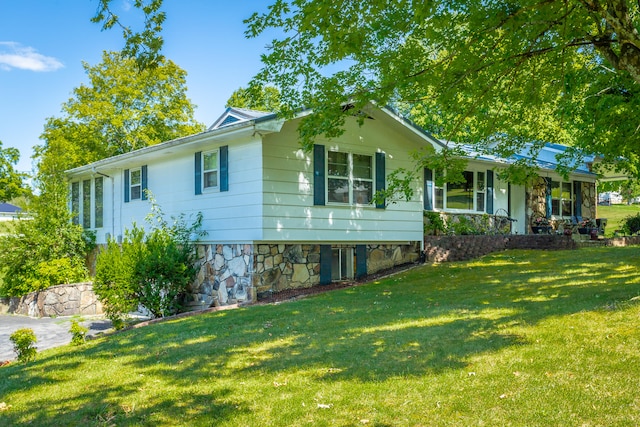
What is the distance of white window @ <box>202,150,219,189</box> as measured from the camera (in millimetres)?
14507

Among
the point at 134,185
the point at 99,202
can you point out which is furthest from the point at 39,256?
the point at 134,185

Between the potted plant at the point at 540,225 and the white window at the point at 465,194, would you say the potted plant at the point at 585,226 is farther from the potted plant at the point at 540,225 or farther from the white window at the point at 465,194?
the white window at the point at 465,194

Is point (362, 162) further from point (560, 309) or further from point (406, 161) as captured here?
point (560, 309)

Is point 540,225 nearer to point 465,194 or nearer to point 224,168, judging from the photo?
point 465,194

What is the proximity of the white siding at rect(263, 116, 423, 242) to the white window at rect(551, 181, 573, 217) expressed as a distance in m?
9.01

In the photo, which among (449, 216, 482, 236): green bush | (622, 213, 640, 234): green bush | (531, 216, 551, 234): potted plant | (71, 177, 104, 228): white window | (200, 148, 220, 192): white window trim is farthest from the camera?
(622, 213, 640, 234): green bush

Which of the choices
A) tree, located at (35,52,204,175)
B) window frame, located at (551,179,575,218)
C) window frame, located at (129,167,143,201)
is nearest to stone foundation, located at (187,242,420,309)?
window frame, located at (129,167,143,201)

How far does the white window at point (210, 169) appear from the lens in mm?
14507

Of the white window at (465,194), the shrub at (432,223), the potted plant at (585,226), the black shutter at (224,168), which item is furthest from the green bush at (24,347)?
the potted plant at (585,226)

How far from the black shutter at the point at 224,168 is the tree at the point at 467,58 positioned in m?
3.40

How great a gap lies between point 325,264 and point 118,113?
1964 centimetres

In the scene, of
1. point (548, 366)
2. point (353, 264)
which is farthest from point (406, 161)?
point (548, 366)

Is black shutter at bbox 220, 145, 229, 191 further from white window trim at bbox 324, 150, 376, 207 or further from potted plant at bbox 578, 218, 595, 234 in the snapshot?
potted plant at bbox 578, 218, 595, 234

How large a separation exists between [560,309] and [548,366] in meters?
2.82
